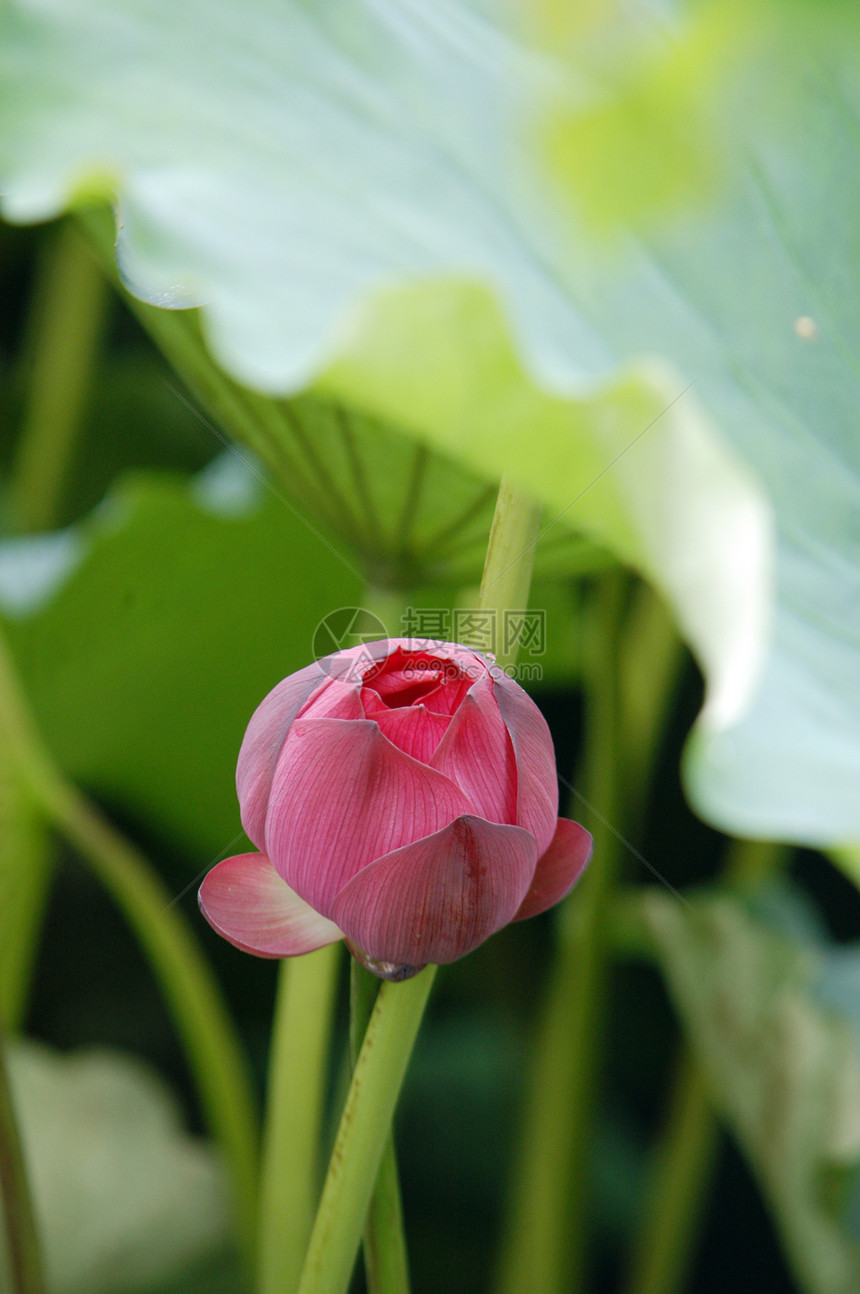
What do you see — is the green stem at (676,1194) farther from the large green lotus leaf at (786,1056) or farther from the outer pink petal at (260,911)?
the outer pink petal at (260,911)

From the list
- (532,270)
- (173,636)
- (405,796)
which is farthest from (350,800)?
(173,636)

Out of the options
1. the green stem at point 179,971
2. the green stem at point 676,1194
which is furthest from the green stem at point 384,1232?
the green stem at point 676,1194

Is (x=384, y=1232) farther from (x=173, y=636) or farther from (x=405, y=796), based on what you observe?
(x=173, y=636)

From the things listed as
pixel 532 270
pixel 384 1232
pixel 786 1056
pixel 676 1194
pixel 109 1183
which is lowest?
pixel 109 1183

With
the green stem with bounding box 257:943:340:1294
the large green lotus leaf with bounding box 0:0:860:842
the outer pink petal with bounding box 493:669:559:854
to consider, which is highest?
the large green lotus leaf with bounding box 0:0:860:842

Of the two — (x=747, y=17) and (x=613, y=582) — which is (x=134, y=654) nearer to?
(x=613, y=582)

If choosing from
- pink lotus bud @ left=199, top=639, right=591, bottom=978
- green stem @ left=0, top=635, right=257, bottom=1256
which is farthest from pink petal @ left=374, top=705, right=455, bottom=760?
green stem @ left=0, top=635, right=257, bottom=1256

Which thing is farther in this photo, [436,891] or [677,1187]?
[677,1187]

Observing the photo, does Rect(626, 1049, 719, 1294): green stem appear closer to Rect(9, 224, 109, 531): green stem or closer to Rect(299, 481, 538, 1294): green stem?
Rect(299, 481, 538, 1294): green stem
